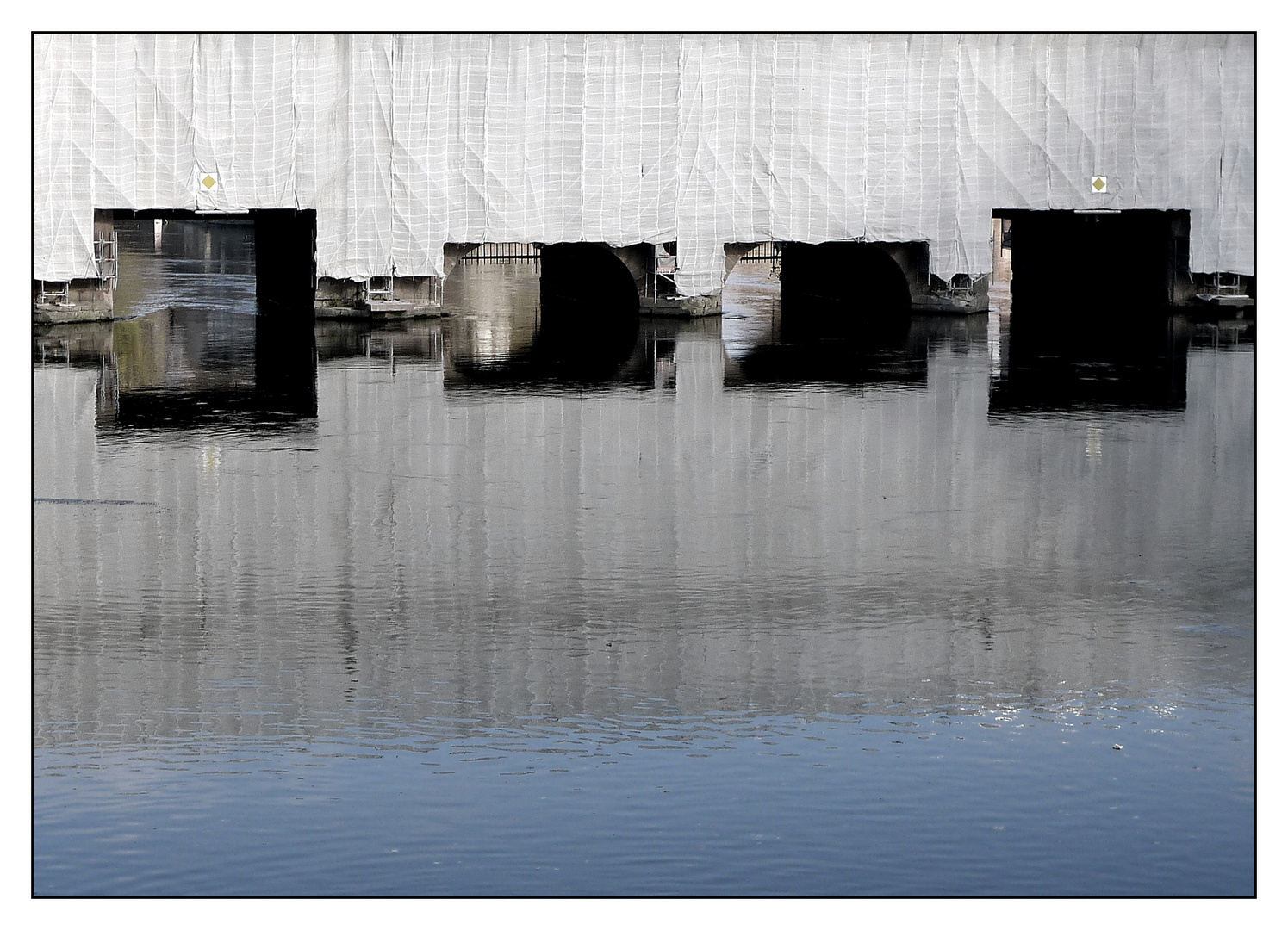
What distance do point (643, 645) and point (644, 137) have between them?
25.6 m

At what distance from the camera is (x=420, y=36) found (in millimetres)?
34875

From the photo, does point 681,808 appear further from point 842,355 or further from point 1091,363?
point 842,355

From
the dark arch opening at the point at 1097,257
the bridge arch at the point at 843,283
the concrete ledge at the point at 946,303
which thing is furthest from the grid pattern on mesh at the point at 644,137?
the bridge arch at the point at 843,283

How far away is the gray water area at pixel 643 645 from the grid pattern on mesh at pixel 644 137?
12.5m

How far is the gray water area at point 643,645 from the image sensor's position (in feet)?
26.4

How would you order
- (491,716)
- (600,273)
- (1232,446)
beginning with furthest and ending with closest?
(600,273) < (1232,446) < (491,716)

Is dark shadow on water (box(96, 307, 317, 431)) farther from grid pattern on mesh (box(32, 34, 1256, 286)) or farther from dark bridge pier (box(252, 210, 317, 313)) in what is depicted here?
grid pattern on mesh (box(32, 34, 1256, 286))

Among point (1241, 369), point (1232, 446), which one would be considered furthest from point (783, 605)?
point (1241, 369)

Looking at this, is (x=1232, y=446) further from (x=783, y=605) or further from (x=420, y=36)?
(x=420, y=36)

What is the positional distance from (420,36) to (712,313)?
8617mm

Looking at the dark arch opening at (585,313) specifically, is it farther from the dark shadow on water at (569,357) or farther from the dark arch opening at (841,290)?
the dark arch opening at (841,290)

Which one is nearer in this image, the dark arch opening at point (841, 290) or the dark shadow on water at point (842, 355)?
the dark shadow on water at point (842, 355)

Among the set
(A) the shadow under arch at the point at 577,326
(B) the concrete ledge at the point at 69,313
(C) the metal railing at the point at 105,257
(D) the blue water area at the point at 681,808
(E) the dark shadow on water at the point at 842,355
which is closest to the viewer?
(D) the blue water area at the point at 681,808

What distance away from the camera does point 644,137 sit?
35.2 meters
